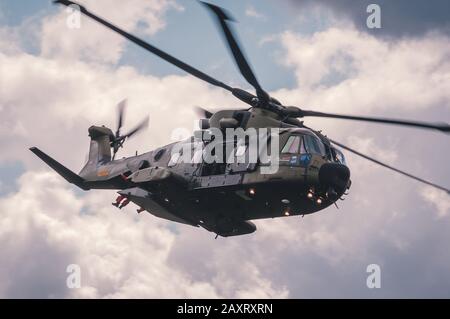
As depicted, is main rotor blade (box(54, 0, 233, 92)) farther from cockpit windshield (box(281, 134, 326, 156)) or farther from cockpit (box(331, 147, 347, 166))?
cockpit (box(331, 147, 347, 166))

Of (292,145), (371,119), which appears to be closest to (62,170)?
(292,145)

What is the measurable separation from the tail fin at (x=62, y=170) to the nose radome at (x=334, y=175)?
15.2m

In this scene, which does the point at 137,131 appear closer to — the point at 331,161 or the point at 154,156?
the point at 154,156

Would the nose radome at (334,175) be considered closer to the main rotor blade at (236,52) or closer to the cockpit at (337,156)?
the cockpit at (337,156)

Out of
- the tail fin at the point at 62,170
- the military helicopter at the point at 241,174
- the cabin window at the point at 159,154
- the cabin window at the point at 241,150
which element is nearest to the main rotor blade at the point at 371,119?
the military helicopter at the point at 241,174

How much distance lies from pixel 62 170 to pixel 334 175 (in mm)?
16082

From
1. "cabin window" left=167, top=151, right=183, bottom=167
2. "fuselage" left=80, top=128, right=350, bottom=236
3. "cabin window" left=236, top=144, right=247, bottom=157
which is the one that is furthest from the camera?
"cabin window" left=167, top=151, right=183, bottom=167

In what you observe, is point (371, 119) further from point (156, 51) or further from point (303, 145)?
point (156, 51)

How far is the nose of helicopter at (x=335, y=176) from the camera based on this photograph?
27812mm

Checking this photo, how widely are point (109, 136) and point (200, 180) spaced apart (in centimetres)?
1110

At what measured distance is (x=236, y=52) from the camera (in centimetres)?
2662

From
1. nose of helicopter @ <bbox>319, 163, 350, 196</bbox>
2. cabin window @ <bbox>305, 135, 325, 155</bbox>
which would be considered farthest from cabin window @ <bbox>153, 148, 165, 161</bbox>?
nose of helicopter @ <bbox>319, 163, 350, 196</bbox>

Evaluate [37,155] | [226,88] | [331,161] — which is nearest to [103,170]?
[37,155]

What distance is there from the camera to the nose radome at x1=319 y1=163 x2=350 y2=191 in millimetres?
27797
